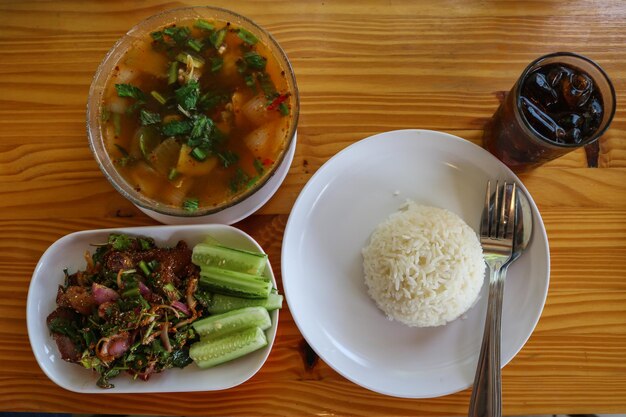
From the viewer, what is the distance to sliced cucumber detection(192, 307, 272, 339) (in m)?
1.62

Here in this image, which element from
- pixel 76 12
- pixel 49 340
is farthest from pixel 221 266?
pixel 76 12

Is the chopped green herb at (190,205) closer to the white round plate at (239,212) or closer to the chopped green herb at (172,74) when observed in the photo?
the white round plate at (239,212)

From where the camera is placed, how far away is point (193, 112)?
1.62 m

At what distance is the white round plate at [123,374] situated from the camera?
163 centimetres

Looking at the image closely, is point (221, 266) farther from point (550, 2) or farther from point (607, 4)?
point (607, 4)

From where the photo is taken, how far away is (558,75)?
166 centimetres

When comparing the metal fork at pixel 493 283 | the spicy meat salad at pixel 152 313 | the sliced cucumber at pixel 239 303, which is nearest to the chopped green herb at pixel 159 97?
the spicy meat salad at pixel 152 313

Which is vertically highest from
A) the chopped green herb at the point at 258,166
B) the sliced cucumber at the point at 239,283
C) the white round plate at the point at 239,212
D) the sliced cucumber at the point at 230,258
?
the chopped green herb at the point at 258,166

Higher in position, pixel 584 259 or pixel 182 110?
pixel 182 110

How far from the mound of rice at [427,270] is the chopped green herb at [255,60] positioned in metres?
0.73

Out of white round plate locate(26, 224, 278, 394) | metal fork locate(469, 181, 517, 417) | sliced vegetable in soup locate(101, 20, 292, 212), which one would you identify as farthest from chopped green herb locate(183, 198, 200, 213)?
metal fork locate(469, 181, 517, 417)

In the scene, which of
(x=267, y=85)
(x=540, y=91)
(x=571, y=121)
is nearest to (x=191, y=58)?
(x=267, y=85)

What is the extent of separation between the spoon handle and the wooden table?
18 cm

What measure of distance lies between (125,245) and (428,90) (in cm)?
127
